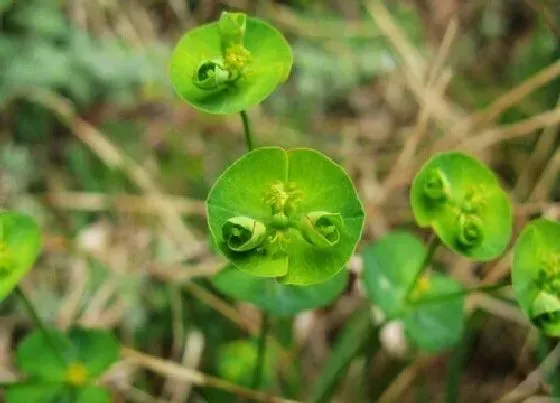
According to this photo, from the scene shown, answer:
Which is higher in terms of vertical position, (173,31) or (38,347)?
(173,31)

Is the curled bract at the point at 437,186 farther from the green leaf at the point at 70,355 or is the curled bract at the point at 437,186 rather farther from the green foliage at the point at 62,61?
the green foliage at the point at 62,61

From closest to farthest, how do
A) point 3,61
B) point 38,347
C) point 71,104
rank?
point 38,347 → point 3,61 → point 71,104

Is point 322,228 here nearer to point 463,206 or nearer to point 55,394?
point 463,206

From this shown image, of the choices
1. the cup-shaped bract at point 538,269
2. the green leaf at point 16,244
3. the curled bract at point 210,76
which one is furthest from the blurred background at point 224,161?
the curled bract at point 210,76

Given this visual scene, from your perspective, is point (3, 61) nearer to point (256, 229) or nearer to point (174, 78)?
point (174, 78)

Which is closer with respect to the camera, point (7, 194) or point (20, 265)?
point (20, 265)

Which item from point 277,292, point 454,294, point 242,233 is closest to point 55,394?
point 277,292

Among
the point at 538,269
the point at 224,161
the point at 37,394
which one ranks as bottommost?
the point at 37,394

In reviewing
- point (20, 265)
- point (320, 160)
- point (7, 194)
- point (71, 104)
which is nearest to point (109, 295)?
point (7, 194)
